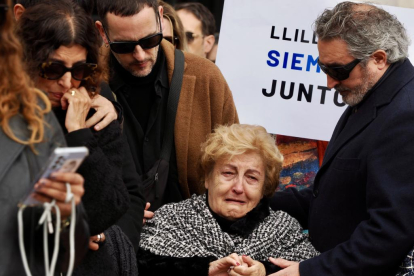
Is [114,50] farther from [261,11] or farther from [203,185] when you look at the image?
[261,11]

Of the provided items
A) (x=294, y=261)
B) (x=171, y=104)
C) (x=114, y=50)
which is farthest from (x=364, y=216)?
(x=114, y=50)

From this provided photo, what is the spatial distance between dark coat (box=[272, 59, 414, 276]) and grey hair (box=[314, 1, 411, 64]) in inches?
4.5

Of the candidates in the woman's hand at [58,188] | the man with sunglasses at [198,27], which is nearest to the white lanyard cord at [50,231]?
the woman's hand at [58,188]

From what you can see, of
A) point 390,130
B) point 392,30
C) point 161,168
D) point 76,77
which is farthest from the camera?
point 161,168

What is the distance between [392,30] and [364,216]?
0.96 metres

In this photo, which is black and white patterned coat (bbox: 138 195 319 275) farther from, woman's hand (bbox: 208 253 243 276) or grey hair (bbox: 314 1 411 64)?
grey hair (bbox: 314 1 411 64)

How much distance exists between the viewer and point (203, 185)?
4191mm

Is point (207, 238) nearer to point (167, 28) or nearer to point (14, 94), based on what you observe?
point (14, 94)

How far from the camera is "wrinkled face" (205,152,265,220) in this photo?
3.98m

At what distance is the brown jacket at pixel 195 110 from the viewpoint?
4.22m

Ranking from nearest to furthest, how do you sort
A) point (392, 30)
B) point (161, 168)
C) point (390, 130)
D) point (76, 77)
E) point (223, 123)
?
point (76, 77), point (390, 130), point (392, 30), point (161, 168), point (223, 123)

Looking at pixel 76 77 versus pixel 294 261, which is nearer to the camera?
pixel 76 77

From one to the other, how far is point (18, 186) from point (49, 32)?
0.97 m

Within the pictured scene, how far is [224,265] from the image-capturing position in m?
3.67
